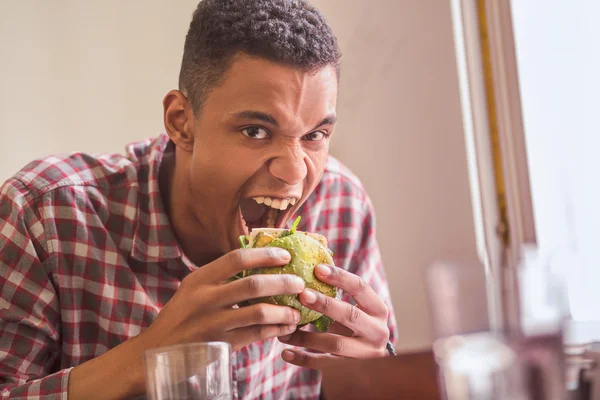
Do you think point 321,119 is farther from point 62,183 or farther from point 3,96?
point 3,96

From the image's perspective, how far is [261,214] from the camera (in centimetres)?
164

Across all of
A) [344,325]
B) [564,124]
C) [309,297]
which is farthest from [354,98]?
[309,297]

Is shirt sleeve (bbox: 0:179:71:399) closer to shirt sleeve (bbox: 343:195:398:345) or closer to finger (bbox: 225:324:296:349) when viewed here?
finger (bbox: 225:324:296:349)

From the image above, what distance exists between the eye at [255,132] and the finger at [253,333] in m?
0.44

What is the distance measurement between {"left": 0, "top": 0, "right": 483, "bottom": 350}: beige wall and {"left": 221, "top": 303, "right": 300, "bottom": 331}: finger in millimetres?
1485

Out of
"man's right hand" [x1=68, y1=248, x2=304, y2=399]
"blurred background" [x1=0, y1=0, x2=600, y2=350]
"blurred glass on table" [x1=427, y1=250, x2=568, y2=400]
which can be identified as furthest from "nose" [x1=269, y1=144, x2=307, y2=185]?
"blurred background" [x1=0, y1=0, x2=600, y2=350]

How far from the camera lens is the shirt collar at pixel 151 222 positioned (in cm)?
170

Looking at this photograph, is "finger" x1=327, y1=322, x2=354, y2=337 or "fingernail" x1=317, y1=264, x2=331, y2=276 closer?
"fingernail" x1=317, y1=264, x2=331, y2=276

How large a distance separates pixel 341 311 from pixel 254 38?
0.62 meters

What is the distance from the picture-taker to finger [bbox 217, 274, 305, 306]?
1149mm

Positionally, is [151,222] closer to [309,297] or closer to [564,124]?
[309,297]

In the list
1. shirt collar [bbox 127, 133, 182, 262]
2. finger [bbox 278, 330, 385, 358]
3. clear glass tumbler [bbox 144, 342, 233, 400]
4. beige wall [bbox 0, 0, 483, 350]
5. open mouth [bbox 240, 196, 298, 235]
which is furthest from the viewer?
beige wall [bbox 0, 0, 483, 350]

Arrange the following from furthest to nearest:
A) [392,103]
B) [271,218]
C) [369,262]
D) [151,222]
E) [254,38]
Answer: [392,103], [369,262], [151,222], [271,218], [254,38]

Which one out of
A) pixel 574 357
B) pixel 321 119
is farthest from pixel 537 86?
pixel 574 357
